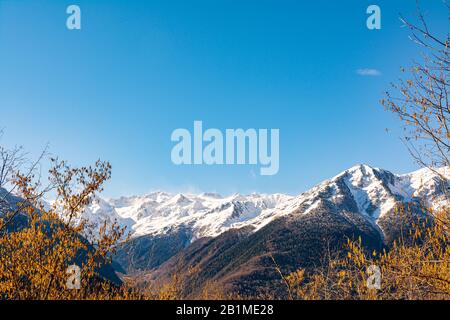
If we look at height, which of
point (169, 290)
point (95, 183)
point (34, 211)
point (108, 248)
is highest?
point (95, 183)

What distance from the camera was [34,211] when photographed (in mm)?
15203

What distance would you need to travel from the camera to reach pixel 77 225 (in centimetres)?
1555

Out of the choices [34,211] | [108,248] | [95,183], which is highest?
[95,183]

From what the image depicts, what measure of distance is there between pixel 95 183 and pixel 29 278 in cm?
437

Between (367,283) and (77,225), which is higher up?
(77,225)
